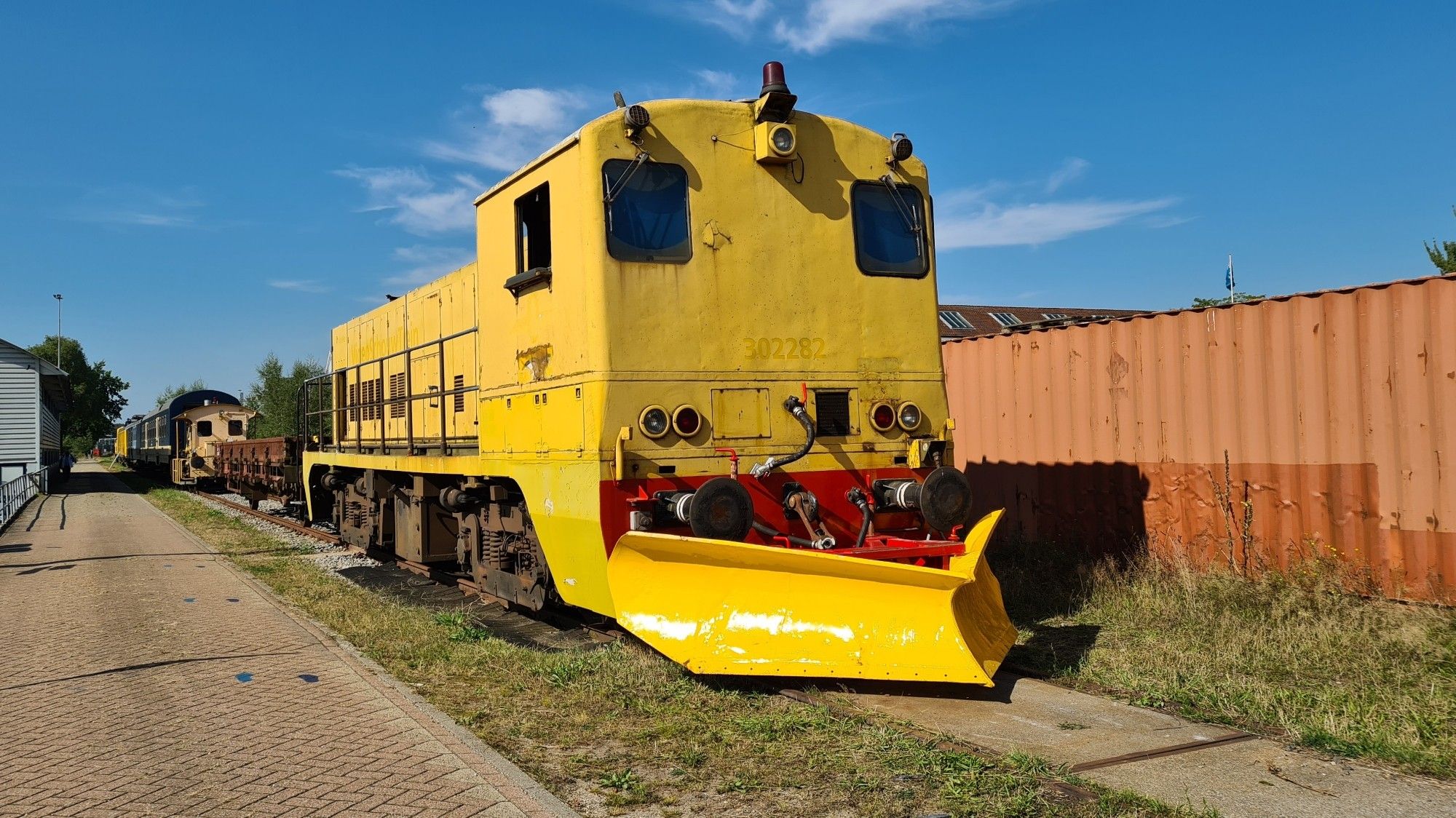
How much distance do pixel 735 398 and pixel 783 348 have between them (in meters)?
0.50

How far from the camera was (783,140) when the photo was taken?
654cm

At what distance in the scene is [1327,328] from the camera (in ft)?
25.2

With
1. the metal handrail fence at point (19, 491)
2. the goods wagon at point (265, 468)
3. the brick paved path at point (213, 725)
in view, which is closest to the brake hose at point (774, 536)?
the brick paved path at point (213, 725)

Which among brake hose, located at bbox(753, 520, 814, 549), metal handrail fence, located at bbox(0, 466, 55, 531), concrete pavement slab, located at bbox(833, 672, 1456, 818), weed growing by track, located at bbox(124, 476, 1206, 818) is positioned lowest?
concrete pavement slab, located at bbox(833, 672, 1456, 818)

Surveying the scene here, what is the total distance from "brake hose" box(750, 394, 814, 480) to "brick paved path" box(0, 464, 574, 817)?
2.39m

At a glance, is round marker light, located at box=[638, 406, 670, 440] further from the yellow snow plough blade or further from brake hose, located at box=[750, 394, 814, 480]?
the yellow snow plough blade

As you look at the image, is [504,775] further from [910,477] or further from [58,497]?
[58,497]

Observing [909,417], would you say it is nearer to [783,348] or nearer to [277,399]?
[783,348]

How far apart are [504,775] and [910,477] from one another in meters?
3.59

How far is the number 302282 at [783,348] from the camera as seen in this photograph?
648 centimetres

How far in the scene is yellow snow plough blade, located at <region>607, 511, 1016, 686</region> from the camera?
534cm

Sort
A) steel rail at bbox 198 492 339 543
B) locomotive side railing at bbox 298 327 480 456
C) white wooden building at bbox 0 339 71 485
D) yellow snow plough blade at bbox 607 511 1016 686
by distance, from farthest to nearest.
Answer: white wooden building at bbox 0 339 71 485, steel rail at bbox 198 492 339 543, locomotive side railing at bbox 298 327 480 456, yellow snow plough blade at bbox 607 511 1016 686


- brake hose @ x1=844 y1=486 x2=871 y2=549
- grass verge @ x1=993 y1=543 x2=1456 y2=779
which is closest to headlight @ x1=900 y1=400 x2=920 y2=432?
brake hose @ x1=844 y1=486 x2=871 y2=549

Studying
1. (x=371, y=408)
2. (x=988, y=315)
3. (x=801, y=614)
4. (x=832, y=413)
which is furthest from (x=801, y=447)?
(x=988, y=315)
